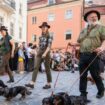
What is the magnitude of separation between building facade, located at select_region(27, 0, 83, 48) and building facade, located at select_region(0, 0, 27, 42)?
11.5 meters

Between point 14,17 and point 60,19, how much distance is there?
15750 mm

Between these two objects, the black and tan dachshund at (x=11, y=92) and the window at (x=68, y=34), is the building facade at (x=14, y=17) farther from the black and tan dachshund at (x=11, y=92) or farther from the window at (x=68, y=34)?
the black and tan dachshund at (x=11, y=92)

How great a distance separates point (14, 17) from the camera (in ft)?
138

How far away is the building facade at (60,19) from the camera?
54.9m

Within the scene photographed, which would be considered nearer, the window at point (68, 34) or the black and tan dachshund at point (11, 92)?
the black and tan dachshund at point (11, 92)

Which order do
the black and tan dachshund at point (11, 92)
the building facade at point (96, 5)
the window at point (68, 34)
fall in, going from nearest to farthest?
the black and tan dachshund at point (11, 92) < the building facade at point (96, 5) < the window at point (68, 34)

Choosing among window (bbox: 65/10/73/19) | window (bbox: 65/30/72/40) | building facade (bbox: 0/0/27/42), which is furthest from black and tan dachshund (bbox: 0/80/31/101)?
window (bbox: 65/10/73/19)

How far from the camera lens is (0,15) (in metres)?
37.4

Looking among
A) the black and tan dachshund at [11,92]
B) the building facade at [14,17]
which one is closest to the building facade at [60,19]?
the building facade at [14,17]

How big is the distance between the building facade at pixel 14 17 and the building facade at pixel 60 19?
1145 cm

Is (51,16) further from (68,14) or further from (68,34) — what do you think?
(68,34)

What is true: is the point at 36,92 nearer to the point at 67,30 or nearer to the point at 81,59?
the point at 81,59

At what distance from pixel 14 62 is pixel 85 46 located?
986 centimetres

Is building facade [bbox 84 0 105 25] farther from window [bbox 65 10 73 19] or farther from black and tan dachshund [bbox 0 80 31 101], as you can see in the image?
black and tan dachshund [bbox 0 80 31 101]
